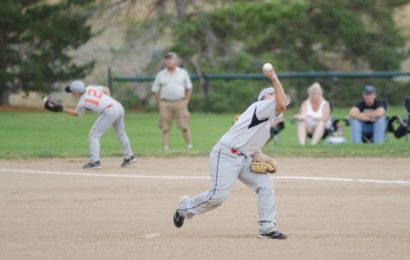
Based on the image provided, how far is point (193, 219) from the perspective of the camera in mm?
11594

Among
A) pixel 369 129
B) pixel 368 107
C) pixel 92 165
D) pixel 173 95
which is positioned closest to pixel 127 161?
pixel 92 165

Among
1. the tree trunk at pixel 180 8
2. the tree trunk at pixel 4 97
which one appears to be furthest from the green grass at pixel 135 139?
the tree trunk at pixel 180 8

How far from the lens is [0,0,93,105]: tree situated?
28.9 m

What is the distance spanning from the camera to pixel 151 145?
2133 centimetres

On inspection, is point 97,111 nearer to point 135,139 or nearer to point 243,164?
point 135,139

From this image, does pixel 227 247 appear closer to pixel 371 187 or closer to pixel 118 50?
pixel 371 187

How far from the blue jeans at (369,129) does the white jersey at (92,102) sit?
5.45 m

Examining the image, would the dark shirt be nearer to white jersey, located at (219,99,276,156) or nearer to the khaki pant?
the khaki pant

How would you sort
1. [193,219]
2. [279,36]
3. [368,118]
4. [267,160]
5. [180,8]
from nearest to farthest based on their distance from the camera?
[267,160]
[193,219]
[368,118]
[180,8]
[279,36]

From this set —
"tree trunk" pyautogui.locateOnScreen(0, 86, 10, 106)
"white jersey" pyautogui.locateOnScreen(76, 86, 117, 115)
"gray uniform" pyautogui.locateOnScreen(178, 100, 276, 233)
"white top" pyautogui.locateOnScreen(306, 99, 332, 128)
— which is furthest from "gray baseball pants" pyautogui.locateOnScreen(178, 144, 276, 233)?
"tree trunk" pyautogui.locateOnScreen(0, 86, 10, 106)

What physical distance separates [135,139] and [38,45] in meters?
8.13

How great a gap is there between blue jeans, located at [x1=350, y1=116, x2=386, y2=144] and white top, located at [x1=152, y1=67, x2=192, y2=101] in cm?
332

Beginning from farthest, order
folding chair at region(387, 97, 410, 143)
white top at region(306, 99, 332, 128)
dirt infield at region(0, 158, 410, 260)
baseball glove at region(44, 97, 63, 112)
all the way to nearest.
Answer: folding chair at region(387, 97, 410, 143) < white top at region(306, 99, 332, 128) < baseball glove at region(44, 97, 63, 112) < dirt infield at region(0, 158, 410, 260)

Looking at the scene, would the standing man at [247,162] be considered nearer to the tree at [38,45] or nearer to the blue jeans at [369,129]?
the blue jeans at [369,129]
